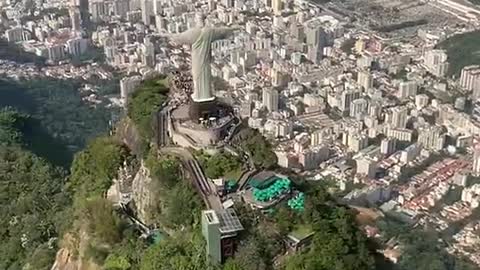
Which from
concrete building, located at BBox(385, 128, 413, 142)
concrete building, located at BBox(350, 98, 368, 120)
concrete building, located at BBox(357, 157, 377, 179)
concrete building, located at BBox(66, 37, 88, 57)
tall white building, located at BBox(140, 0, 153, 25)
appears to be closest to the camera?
concrete building, located at BBox(357, 157, 377, 179)

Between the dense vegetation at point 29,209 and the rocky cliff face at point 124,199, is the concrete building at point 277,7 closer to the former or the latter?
the dense vegetation at point 29,209

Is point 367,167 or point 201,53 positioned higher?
point 201,53

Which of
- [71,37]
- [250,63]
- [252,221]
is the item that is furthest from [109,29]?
[252,221]

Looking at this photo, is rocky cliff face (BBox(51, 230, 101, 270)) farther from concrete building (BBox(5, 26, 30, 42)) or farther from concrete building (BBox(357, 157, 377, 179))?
concrete building (BBox(5, 26, 30, 42))

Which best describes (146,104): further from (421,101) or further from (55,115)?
(421,101)

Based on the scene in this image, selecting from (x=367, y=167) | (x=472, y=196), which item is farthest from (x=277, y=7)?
(x=472, y=196)

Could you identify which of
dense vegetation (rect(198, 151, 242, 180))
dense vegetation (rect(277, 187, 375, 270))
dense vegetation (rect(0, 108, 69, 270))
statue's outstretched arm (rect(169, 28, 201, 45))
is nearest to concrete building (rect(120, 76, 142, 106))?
dense vegetation (rect(0, 108, 69, 270))

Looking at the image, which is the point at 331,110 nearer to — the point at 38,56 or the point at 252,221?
the point at 38,56
